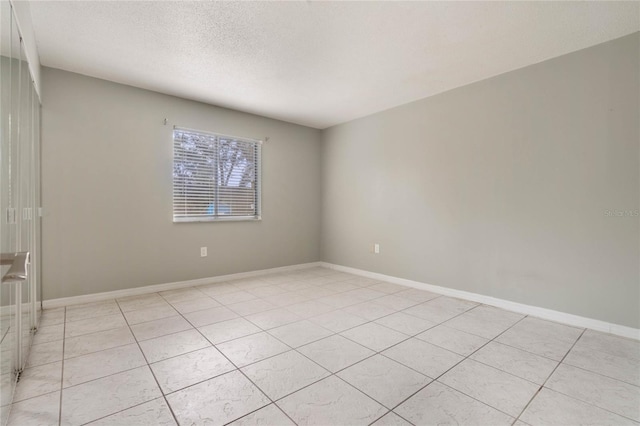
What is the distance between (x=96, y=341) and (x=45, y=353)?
280 millimetres

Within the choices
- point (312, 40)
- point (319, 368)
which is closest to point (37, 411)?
point (319, 368)

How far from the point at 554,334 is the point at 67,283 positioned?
4.54 meters

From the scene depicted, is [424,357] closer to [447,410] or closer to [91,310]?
[447,410]

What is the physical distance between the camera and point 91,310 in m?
2.84

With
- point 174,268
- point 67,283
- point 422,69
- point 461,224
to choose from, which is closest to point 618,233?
point 461,224

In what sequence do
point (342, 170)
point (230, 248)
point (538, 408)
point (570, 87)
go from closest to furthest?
point (538, 408) < point (570, 87) < point (230, 248) < point (342, 170)

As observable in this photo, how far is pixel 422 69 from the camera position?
2.92 m

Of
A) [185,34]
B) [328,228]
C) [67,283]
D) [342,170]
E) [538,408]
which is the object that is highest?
[185,34]

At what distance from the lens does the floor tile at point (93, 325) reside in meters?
2.36

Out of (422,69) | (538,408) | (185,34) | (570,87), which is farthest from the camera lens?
(422,69)

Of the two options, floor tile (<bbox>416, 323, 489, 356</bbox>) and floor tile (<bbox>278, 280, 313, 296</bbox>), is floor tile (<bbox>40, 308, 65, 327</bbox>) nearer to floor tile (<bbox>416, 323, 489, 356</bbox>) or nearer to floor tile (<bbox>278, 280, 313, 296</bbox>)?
floor tile (<bbox>278, 280, 313, 296</bbox>)

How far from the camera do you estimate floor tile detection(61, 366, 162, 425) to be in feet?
4.68

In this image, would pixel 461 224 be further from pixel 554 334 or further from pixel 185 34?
pixel 185 34

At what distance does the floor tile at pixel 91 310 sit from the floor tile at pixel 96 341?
0.49m
